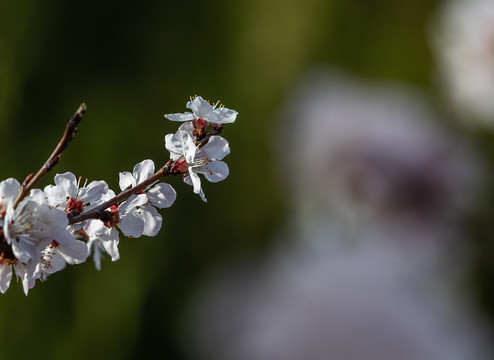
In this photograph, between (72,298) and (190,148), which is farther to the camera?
(72,298)

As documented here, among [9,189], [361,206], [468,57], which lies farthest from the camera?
[468,57]

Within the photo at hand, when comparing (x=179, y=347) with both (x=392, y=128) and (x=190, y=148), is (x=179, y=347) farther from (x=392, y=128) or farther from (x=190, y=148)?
(x=190, y=148)

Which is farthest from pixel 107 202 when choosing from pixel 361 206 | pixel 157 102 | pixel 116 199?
pixel 157 102

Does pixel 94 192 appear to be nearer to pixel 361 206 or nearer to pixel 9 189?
pixel 9 189

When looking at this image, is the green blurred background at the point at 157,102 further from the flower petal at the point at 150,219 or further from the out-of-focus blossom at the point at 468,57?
the flower petal at the point at 150,219

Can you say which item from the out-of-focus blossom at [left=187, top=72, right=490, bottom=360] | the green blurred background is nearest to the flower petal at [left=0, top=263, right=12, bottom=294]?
the out-of-focus blossom at [left=187, top=72, right=490, bottom=360]

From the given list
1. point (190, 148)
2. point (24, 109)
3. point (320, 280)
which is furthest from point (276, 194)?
point (190, 148)
